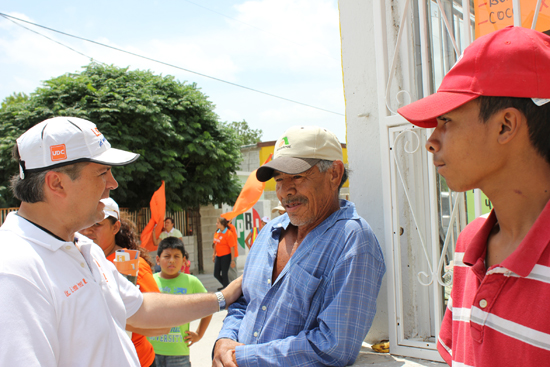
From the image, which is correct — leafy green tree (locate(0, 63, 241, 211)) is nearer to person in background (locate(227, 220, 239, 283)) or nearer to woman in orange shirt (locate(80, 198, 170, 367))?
person in background (locate(227, 220, 239, 283))

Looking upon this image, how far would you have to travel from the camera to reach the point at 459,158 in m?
1.02

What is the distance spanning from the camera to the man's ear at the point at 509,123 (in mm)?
947

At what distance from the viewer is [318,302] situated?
199cm

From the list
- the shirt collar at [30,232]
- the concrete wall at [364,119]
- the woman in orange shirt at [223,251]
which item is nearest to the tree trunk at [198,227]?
the woman in orange shirt at [223,251]

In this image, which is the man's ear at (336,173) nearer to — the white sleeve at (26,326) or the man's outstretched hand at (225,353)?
the man's outstretched hand at (225,353)

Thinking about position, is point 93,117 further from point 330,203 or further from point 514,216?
point 514,216

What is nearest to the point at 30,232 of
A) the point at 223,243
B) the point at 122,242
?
the point at 122,242

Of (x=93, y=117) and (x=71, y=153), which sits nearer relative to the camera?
(x=71, y=153)

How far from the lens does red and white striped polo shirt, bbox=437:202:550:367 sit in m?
0.88

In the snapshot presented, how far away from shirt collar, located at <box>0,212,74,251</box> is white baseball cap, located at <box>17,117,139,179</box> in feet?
0.60

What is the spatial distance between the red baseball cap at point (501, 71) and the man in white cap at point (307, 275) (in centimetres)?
112

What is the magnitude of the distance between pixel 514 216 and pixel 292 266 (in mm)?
1234

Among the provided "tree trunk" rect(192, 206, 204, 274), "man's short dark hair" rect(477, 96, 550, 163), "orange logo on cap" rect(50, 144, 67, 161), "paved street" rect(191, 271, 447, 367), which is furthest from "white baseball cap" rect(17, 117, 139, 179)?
"tree trunk" rect(192, 206, 204, 274)

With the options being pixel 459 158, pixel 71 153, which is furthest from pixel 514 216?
pixel 71 153
